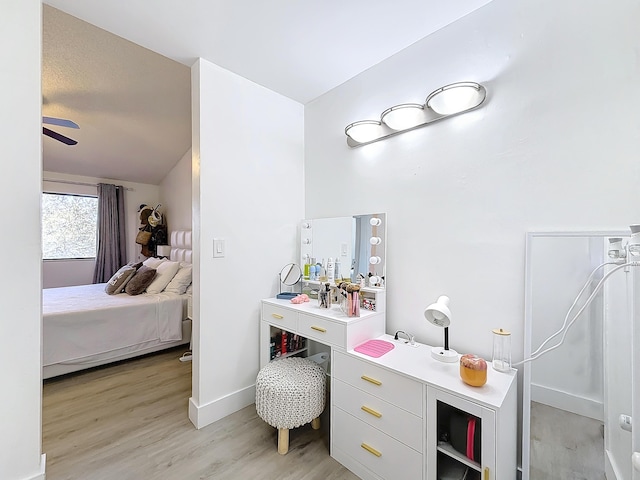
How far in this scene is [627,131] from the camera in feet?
3.56

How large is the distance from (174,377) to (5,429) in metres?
1.36

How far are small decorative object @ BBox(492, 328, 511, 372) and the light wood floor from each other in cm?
96

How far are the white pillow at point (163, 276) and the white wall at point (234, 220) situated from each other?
6.09 ft

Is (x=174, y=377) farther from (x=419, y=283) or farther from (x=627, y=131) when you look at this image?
(x=627, y=131)

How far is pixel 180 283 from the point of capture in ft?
10.8

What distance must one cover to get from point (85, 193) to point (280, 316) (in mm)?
4709

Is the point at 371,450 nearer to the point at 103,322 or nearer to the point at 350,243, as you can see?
the point at 350,243

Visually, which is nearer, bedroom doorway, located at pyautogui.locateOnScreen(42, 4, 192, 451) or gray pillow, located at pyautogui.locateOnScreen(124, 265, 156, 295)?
bedroom doorway, located at pyautogui.locateOnScreen(42, 4, 192, 451)

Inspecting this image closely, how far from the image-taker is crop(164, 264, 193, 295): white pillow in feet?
10.7

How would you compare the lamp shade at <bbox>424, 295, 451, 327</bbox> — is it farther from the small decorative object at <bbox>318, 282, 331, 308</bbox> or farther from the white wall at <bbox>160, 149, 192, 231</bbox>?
the white wall at <bbox>160, 149, 192, 231</bbox>

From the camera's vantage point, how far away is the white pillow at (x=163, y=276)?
3305 millimetres

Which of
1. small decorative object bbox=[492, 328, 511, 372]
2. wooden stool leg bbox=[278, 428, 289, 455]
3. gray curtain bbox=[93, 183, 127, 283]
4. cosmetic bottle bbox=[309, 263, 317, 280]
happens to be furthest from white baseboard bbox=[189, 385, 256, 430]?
gray curtain bbox=[93, 183, 127, 283]

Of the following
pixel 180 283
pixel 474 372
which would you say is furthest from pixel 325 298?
pixel 180 283

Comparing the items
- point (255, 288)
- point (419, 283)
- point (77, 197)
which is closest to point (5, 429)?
point (255, 288)
